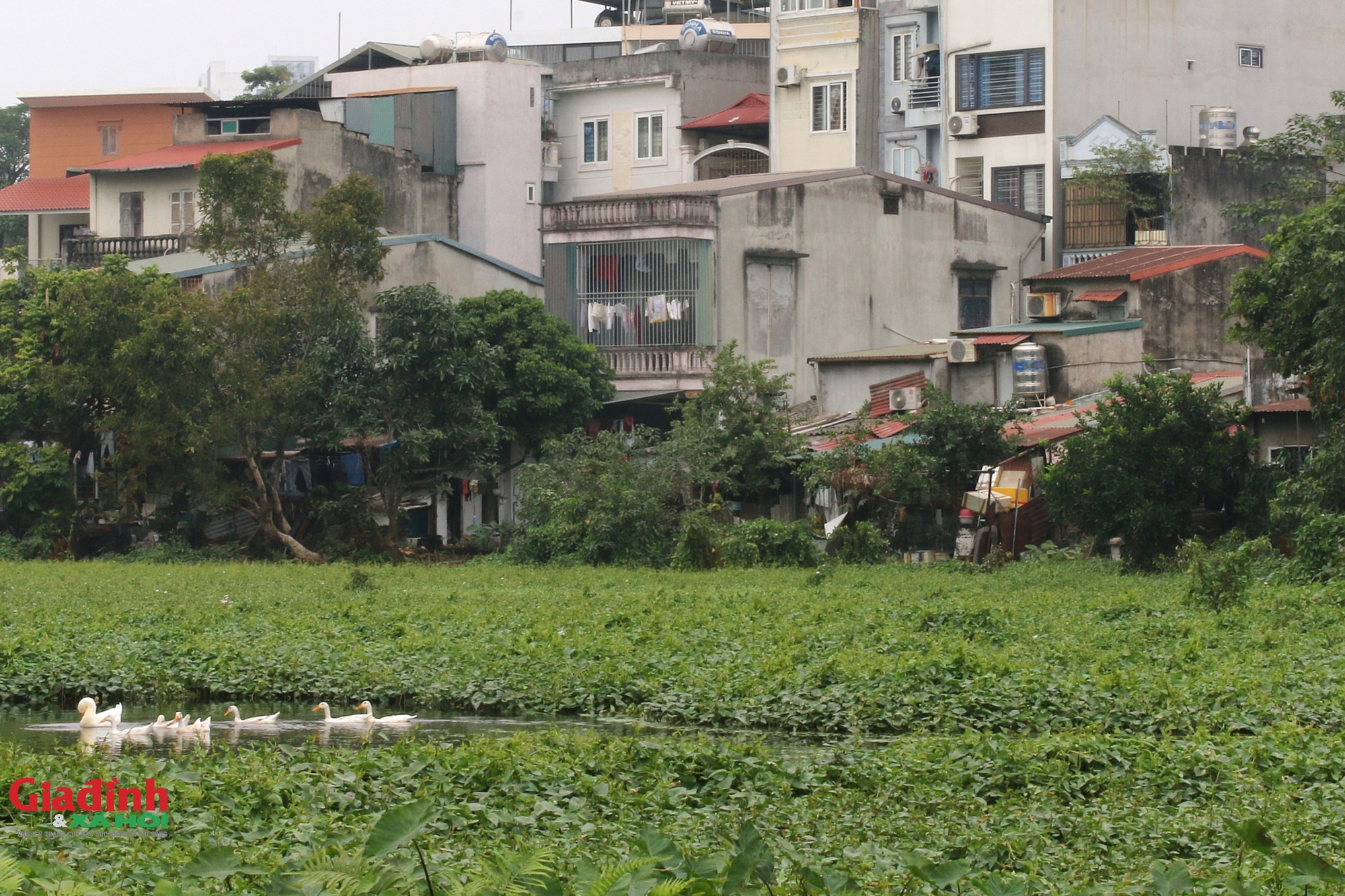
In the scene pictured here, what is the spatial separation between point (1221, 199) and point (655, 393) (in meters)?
14.5

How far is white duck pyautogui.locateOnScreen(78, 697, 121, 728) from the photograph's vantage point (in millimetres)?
13109

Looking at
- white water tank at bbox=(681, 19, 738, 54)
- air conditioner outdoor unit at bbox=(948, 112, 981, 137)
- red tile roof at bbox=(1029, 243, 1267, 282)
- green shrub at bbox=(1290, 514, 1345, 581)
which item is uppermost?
white water tank at bbox=(681, 19, 738, 54)

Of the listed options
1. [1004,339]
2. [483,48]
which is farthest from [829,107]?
[1004,339]

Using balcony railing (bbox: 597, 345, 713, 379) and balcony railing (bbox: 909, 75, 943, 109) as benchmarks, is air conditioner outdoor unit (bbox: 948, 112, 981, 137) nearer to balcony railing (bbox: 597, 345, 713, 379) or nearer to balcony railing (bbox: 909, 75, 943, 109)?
balcony railing (bbox: 909, 75, 943, 109)

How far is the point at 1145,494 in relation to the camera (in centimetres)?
2350

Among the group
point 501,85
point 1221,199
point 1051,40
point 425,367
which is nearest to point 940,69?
point 1051,40

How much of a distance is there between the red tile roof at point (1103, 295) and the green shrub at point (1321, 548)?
38.6 ft

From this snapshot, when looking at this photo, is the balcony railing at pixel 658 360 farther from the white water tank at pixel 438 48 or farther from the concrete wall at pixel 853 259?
the white water tank at pixel 438 48

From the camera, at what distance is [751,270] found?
33812 mm

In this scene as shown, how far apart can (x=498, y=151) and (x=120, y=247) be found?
10.4m

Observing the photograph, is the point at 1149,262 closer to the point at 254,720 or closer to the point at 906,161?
the point at 906,161

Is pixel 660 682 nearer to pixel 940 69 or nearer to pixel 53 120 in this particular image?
pixel 940 69

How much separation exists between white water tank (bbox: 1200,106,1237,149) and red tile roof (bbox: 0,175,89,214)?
31302 millimetres

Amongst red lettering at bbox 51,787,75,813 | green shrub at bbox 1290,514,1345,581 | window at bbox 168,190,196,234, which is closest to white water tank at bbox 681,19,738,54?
window at bbox 168,190,196,234
